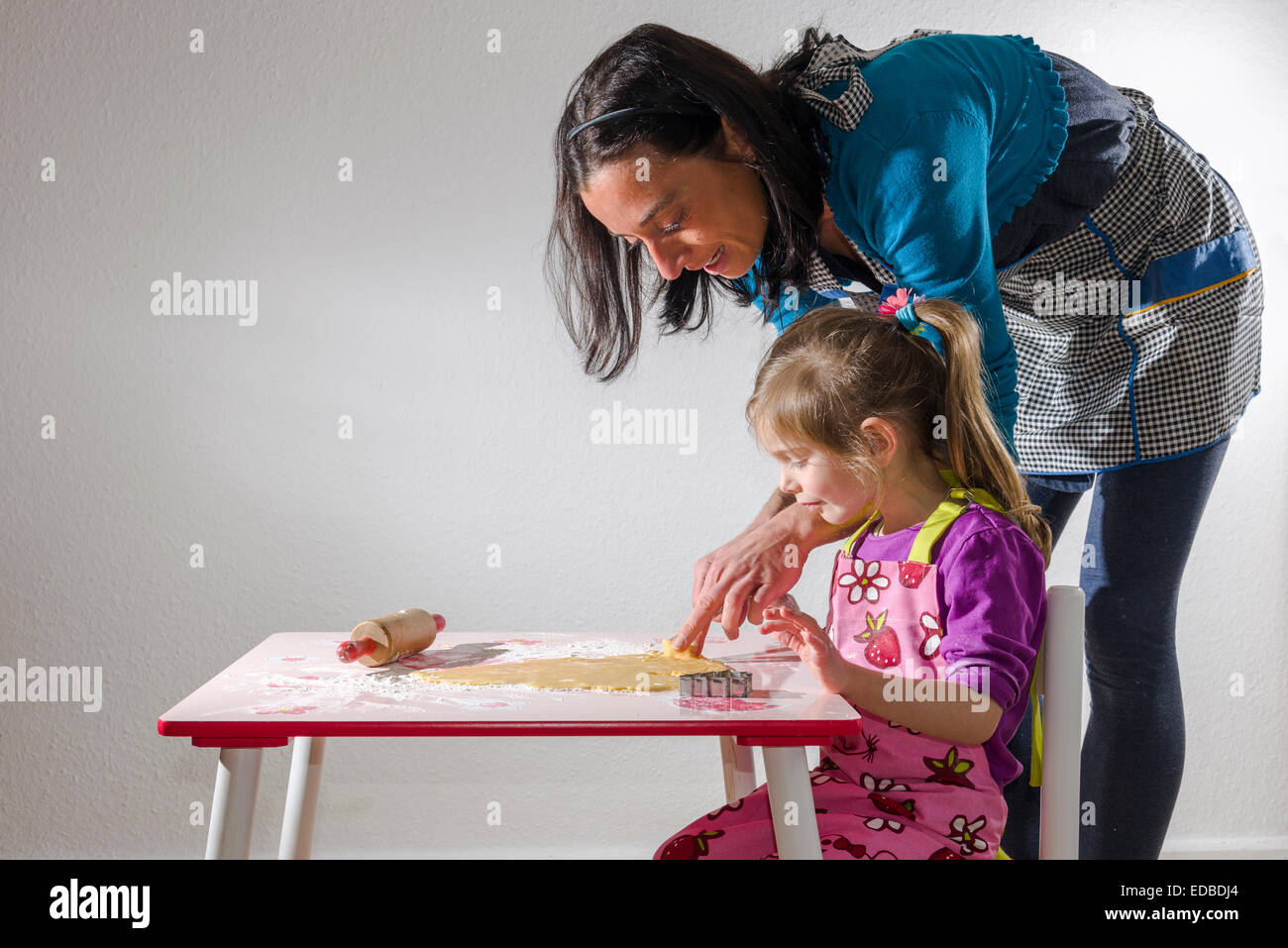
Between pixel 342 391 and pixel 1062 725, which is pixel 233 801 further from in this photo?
pixel 342 391

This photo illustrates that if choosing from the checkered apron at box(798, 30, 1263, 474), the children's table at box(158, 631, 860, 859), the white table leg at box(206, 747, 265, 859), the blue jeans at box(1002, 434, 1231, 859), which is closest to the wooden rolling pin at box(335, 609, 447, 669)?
the children's table at box(158, 631, 860, 859)

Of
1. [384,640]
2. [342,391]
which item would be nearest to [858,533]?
[384,640]

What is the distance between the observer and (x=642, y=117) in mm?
995

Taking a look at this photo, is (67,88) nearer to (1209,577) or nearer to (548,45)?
(548,45)

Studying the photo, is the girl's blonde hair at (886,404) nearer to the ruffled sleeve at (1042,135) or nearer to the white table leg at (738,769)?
the ruffled sleeve at (1042,135)

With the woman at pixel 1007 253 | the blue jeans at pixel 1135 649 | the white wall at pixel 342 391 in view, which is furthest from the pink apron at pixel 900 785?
the white wall at pixel 342 391

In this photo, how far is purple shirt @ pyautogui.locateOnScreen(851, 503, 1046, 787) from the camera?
919 millimetres

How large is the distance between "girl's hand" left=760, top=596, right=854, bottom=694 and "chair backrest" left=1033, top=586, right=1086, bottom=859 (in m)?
0.19

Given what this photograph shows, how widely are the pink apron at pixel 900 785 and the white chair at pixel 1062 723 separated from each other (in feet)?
0.14

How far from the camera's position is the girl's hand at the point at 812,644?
859 mm

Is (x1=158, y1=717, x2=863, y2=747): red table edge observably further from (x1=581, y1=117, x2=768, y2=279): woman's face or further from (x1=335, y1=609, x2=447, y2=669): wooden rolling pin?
(x1=581, y1=117, x2=768, y2=279): woman's face

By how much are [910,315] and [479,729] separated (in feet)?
1.68

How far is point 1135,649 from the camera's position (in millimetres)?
1201
